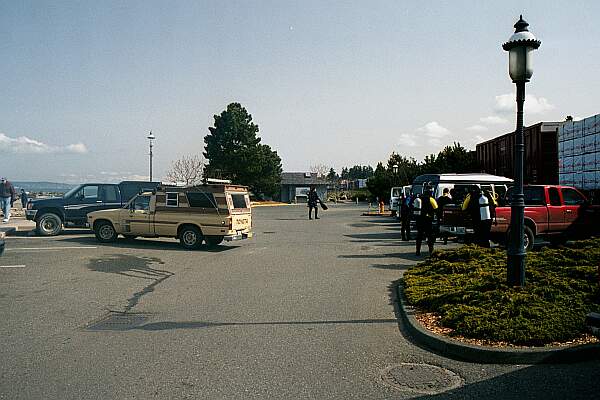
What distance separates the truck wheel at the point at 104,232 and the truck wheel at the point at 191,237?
280 cm

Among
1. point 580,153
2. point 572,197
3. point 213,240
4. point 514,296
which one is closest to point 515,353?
point 514,296

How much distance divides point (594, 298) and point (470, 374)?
258 cm

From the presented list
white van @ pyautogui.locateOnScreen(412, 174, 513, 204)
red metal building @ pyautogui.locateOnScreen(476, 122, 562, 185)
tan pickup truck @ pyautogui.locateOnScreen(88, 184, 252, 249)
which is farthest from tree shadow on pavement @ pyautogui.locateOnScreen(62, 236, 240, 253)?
red metal building @ pyautogui.locateOnScreen(476, 122, 562, 185)

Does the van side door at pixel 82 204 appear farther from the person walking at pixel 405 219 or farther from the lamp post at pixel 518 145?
the lamp post at pixel 518 145

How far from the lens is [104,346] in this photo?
20.1ft

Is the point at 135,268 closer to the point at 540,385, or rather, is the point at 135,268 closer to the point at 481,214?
the point at 481,214

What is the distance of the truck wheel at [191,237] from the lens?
52.5ft

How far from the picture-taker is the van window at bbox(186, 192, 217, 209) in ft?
51.6

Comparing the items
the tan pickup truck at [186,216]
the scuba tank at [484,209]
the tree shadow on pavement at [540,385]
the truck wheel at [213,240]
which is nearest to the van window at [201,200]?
the tan pickup truck at [186,216]

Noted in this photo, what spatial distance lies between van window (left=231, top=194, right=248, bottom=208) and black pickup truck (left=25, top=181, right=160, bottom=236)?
Result: 6.46 m

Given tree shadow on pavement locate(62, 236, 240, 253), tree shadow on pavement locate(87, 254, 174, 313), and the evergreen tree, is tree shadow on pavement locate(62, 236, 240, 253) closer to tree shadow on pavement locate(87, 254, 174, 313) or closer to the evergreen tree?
tree shadow on pavement locate(87, 254, 174, 313)

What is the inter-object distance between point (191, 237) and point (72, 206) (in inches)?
258

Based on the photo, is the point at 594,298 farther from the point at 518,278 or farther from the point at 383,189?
the point at 383,189

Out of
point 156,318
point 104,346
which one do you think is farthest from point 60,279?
point 104,346
